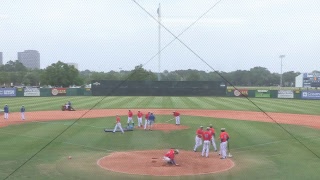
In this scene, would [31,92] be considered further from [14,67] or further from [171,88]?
[14,67]

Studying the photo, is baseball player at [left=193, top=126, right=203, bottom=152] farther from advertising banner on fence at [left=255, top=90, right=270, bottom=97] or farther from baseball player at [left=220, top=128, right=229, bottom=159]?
advertising banner on fence at [left=255, top=90, right=270, bottom=97]

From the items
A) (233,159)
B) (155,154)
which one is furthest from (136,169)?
(233,159)

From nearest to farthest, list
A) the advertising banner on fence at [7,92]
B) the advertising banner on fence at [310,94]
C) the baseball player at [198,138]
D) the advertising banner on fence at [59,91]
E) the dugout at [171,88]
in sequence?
the baseball player at [198,138] → the dugout at [171,88] → the advertising banner on fence at [310,94] → the advertising banner on fence at [7,92] → the advertising banner on fence at [59,91]

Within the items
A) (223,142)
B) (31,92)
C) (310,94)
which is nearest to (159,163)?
(223,142)

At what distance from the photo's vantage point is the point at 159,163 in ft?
55.1

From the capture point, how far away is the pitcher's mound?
15.4 m

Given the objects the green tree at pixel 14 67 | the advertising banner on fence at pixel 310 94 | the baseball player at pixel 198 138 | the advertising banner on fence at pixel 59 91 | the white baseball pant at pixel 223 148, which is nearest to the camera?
the white baseball pant at pixel 223 148

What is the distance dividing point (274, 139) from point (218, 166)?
859cm

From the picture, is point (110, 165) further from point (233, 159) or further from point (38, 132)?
point (38, 132)

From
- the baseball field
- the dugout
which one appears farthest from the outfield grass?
the baseball field

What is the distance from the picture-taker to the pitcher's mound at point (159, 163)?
15414 millimetres

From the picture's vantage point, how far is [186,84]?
3369 cm

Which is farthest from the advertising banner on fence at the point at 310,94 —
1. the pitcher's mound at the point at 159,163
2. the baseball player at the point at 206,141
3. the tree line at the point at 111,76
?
the baseball player at the point at 206,141

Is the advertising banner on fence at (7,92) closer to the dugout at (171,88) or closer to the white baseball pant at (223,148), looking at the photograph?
the dugout at (171,88)
